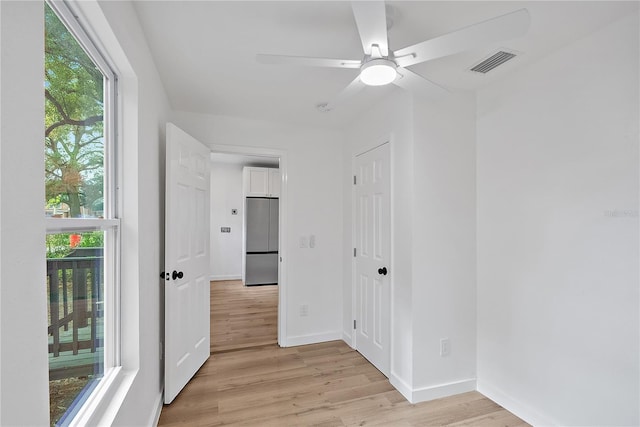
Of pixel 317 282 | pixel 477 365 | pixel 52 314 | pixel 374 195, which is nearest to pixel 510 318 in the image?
pixel 477 365

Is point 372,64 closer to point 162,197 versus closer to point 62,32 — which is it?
point 62,32

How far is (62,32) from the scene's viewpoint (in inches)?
39.7

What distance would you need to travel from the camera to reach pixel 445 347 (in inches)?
90.4

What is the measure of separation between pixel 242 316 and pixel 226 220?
2805mm

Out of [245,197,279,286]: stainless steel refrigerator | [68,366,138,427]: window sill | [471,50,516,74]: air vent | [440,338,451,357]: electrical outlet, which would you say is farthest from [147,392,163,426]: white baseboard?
[245,197,279,286]: stainless steel refrigerator

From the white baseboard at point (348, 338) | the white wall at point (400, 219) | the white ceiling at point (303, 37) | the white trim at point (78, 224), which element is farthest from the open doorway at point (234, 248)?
the white trim at point (78, 224)

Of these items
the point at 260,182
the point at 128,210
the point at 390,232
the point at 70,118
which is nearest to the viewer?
the point at 70,118

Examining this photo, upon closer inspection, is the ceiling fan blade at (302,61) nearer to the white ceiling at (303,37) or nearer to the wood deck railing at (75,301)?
the white ceiling at (303,37)

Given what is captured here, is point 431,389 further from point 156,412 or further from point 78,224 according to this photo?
point 78,224

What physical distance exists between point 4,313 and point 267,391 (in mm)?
2148

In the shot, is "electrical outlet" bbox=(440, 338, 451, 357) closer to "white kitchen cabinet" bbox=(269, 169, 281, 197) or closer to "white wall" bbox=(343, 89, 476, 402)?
"white wall" bbox=(343, 89, 476, 402)

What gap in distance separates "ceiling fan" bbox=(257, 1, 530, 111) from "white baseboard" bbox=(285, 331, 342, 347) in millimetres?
2601

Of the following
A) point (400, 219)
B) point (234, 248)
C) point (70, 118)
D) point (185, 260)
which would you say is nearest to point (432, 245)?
point (400, 219)

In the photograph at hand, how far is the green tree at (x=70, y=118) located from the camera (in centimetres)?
92
